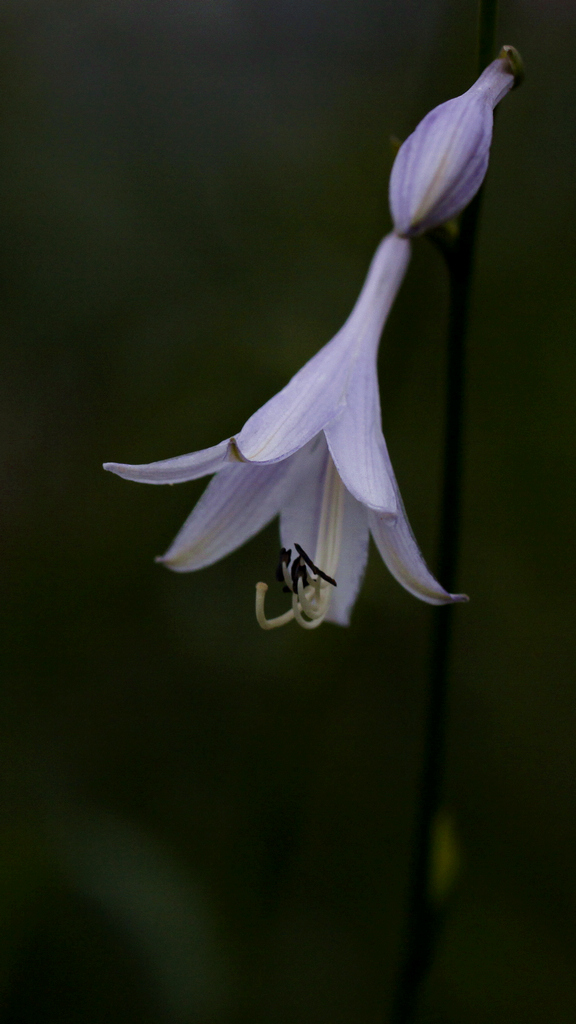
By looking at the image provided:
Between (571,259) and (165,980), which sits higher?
(571,259)

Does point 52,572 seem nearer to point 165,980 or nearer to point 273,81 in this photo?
point 165,980

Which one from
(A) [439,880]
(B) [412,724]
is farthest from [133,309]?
(A) [439,880]

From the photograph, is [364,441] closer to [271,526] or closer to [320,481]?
[320,481]

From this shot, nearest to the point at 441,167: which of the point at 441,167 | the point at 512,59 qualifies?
the point at 441,167

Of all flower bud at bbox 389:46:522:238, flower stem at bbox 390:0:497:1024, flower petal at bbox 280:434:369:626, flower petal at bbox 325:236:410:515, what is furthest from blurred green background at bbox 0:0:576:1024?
flower bud at bbox 389:46:522:238

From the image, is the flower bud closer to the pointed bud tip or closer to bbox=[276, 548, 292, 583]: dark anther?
the pointed bud tip

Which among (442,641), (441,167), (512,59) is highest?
(512,59)
